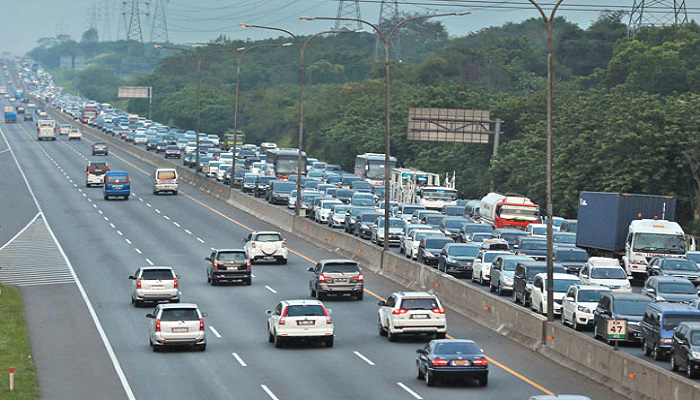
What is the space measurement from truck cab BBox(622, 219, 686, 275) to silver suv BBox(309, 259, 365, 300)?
12.3m

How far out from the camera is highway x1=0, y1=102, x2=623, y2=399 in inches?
1294

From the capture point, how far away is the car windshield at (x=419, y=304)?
39.9 m

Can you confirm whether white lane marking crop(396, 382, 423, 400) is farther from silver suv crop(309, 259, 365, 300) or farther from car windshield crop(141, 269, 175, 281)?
car windshield crop(141, 269, 175, 281)

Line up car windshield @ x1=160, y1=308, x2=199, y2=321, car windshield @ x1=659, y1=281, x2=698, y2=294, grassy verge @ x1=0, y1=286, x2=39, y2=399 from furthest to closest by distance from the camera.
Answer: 1. car windshield @ x1=659, y1=281, x2=698, y2=294
2. car windshield @ x1=160, y1=308, x2=199, y2=321
3. grassy verge @ x1=0, y1=286, x2=39, y2=399

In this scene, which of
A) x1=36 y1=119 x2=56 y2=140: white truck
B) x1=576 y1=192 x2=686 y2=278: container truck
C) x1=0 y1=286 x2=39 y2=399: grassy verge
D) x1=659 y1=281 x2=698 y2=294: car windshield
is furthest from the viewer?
x1=36 y1=119 x2=56 y2=140: white truck

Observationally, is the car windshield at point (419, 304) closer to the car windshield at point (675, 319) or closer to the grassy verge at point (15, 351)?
the car windshield at point (675, 319)

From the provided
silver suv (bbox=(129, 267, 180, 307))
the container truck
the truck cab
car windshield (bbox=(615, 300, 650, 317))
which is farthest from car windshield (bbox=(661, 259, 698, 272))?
silver suv (bbox=(129, 267, 180, 307))

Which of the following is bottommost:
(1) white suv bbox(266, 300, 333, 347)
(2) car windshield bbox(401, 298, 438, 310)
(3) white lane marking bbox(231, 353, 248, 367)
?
(3) white lane marking bbox(231, 353, 248, 367)

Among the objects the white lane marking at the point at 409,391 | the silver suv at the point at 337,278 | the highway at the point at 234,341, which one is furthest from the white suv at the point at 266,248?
the white lane marking at the point at 409,391

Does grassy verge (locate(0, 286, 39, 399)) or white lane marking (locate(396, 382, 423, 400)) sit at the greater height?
white lane marking (locate(396, 382, 423, 400))

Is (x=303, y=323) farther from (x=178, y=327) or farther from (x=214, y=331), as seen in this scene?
(x=214, y=331)

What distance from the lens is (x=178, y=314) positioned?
38719 millimetres

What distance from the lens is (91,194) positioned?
98250 millimetres

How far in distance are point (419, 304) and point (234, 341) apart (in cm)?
595
